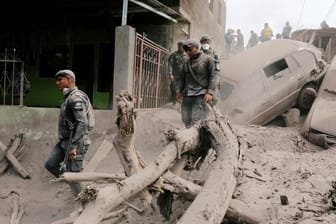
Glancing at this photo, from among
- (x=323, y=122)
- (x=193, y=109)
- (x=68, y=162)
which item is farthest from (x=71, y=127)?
(x=323, y=122)

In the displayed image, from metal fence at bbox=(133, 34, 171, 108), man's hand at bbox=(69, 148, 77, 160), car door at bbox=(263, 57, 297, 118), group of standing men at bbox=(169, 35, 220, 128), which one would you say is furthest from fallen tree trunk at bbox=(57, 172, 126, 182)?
car door at bbox=(263, 57, 297, 118)

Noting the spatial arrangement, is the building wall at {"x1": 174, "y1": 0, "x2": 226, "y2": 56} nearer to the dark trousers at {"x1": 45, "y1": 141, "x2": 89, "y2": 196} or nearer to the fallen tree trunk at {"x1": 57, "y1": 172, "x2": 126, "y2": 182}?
the dark trousers at {"x1": 45, "y1": 141, "x2": 89, "y2": 196}

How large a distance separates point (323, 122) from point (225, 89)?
2485 millimetres

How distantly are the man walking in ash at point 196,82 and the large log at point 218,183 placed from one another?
1024mm

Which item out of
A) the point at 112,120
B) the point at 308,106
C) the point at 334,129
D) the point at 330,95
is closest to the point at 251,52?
the point at 308,106

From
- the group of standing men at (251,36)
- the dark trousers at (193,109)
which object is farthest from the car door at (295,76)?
the group of standing men at (251,36)

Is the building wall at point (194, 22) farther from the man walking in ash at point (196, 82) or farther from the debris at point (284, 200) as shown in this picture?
the debris at point (284, 200)

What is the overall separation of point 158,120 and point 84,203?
13.4 feet

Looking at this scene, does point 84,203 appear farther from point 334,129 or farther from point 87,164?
point 334,129

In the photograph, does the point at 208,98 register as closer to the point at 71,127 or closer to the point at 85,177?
the point at 71,127

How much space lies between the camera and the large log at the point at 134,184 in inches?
101

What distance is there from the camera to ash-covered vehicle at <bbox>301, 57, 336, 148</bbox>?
646 centimetres

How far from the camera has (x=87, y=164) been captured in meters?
5.38

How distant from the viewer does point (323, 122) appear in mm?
6637
